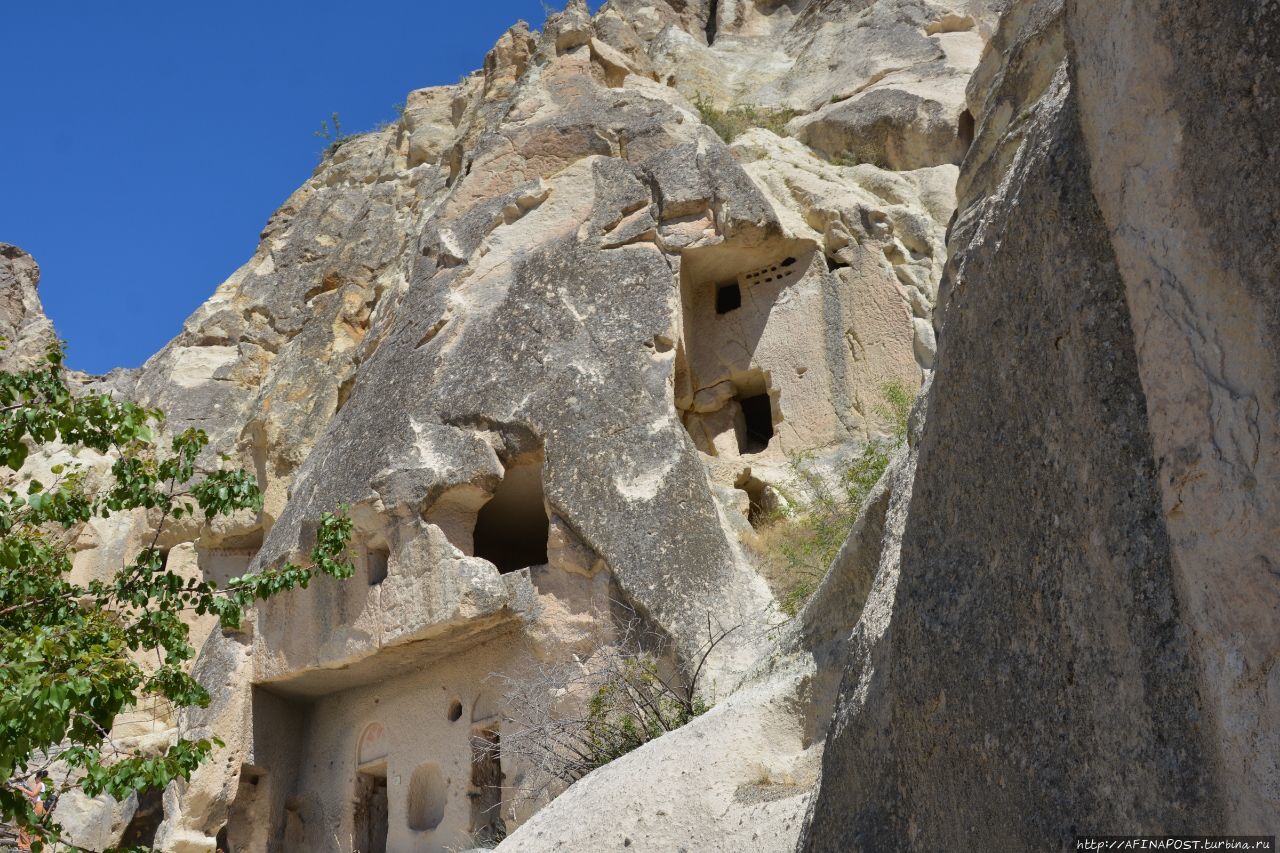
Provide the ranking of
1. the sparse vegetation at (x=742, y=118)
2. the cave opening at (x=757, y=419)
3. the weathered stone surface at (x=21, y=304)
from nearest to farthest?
the cave opening at (x=757, y=419), the sparse vegetation at (x=742, y=118), the weathered stone surface at (x=21, y=304)

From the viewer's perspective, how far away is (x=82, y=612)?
5.70 metres

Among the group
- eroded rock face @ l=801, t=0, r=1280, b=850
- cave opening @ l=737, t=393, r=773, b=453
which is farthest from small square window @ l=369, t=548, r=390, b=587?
eroded rock face @ l=801, t=0, r=1280, b=850

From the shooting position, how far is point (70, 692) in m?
4.33

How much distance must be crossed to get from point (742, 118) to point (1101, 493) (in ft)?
41.1

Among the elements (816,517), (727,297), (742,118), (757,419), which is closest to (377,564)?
(816,517)

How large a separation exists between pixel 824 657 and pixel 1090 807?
2502 mm

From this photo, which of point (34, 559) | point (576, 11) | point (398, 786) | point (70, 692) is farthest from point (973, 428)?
point (576, 11)

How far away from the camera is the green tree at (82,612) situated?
4.24m

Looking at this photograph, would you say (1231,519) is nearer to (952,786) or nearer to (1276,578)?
(1276,578)

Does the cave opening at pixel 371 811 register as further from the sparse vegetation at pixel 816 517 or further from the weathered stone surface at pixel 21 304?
the weathered stone surface at pixel 21 304

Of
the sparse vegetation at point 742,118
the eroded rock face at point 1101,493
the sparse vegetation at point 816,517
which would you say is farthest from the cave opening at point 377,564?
the sparse vegetation at point 742,118

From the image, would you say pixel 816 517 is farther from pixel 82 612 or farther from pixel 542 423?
pixel 82 612

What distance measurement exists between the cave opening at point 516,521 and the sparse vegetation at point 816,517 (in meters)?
1.80

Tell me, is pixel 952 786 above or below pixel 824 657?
below
